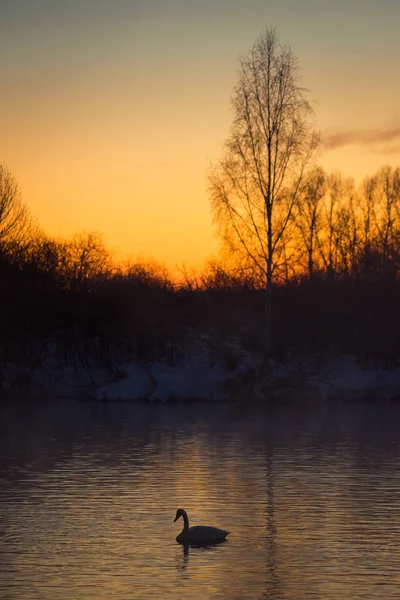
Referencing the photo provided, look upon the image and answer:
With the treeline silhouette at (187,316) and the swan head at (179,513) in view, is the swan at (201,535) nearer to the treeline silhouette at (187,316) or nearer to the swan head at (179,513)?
the swan head at (179,513)

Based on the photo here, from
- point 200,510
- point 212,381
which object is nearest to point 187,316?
point 212,381

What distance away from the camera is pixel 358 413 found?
49406mm

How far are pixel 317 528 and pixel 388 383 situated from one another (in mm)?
40521

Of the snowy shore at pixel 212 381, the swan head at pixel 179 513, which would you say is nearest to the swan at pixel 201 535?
the swan head at pixel 179 513

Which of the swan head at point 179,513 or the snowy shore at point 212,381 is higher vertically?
the snowy shore at point 212,381

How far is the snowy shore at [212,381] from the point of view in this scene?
5891 centimetres

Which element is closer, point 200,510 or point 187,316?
point 200,510

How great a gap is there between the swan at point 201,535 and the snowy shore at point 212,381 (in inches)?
1564

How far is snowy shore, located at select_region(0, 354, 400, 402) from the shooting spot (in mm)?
58906

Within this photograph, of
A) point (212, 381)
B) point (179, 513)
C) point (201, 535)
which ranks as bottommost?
point (201, 535)

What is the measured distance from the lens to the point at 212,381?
60188 mm

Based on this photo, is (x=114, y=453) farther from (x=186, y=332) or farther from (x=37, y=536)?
(x=186, y=332)

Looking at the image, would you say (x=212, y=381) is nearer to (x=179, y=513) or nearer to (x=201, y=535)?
(x=179, y=513)

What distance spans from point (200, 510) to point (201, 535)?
152 inches
